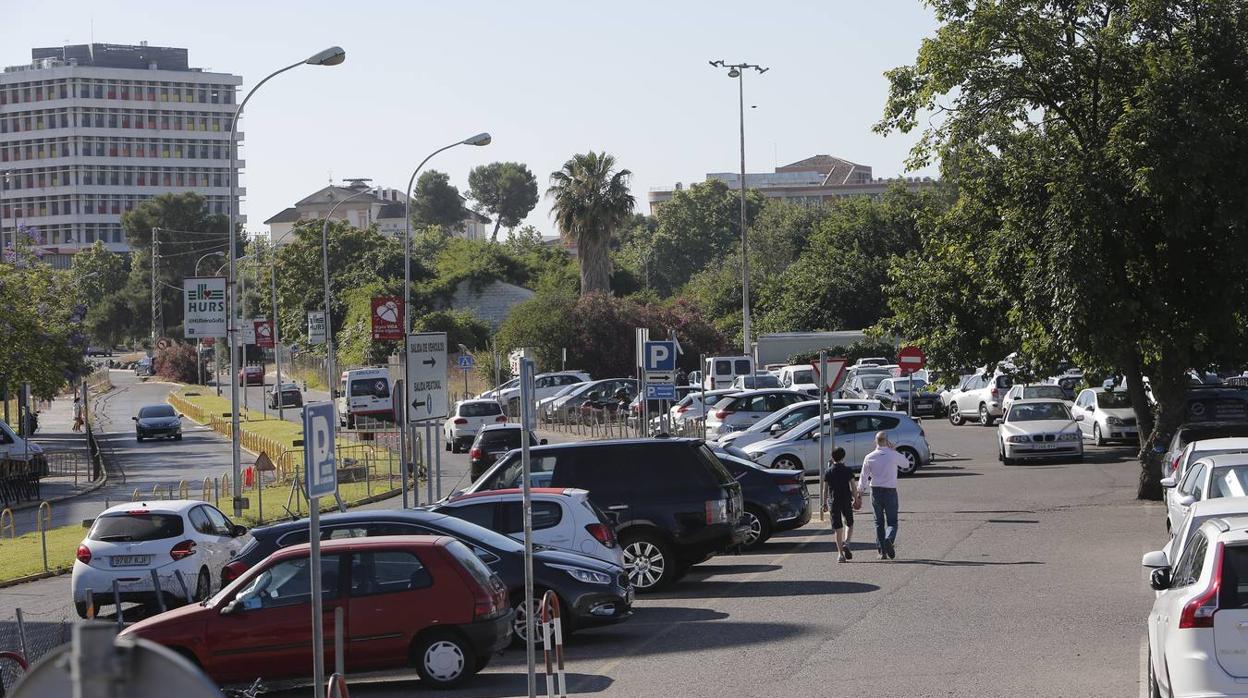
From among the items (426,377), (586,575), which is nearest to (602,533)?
(586,575)

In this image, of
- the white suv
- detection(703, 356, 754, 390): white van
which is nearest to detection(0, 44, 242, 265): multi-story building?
detection(703, 356, 754, 390): white van

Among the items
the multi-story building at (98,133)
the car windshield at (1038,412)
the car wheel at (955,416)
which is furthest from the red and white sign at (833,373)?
the multi-story building at (98,133)

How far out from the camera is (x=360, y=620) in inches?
496

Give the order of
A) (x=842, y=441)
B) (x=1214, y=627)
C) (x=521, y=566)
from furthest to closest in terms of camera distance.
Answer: (x=842, y=441) → (x=521, y=566) → (x=1214, y=627)

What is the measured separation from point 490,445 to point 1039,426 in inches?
494

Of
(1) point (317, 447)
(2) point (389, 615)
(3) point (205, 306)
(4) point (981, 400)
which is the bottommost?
(2) point (389, 615)

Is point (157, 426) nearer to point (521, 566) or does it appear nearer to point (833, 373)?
point (833, 373)

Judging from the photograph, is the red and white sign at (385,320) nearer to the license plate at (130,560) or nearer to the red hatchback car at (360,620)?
the license plate at (130,560)

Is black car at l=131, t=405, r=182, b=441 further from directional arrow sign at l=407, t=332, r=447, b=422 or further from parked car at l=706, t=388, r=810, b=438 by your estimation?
directional arrow sign at l=407, t=332, r=447, b=422

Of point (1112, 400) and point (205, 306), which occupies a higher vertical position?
point (205, 306)

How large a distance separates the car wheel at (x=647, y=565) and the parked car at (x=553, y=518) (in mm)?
1835

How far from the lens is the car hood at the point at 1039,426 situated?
34844 millimetres

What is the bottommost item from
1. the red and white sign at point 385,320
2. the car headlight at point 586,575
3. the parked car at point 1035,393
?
the car headlight at point 586,575

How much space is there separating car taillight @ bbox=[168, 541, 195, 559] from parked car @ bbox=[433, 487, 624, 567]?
443cm
